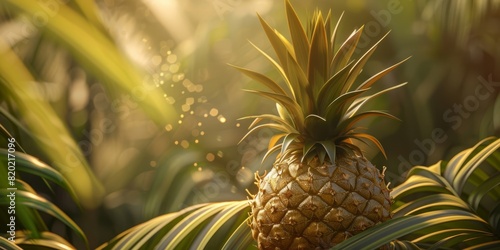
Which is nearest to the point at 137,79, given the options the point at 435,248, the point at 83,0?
the point at 83,0

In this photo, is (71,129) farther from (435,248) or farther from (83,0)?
(435,248)

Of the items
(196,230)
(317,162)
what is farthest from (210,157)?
(317,162)

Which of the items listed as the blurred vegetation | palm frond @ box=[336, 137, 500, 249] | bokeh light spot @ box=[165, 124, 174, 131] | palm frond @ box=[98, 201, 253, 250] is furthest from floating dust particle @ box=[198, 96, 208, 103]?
palm frond @ box=[336, 137, 500, 249]

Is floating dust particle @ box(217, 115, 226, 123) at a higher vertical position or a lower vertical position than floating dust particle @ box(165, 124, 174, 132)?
lower

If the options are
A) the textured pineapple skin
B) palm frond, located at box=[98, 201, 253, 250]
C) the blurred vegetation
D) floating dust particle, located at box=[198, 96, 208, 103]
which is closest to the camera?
the textured pineapple skin

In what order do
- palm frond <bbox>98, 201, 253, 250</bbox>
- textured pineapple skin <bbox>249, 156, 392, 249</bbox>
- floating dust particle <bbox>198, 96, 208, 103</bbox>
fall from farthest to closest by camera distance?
floating dust particle <bbox>198, 96, 208, 103</bbox> < palm frond <bbox>98, 201, 253, 250</bbox> < textured pineapple skin <bbox>249, 156, 392, 249</bbox>

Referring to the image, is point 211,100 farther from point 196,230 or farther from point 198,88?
point 196,230

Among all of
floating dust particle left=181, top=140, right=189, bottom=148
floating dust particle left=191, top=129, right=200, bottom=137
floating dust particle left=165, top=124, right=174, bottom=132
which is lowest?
floating dust particle left=181, top=140, right=189, bottom=148

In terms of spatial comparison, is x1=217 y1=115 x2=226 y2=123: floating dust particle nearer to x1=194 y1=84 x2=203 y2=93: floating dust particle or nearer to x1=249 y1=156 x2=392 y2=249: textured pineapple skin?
x1=194 y1=84 x2=203 y2=93: floating dust particle
